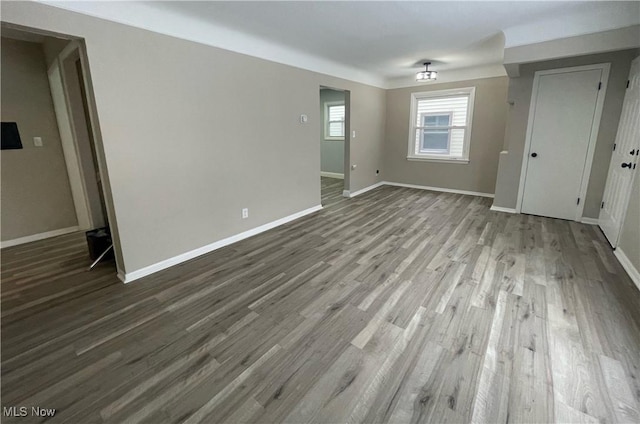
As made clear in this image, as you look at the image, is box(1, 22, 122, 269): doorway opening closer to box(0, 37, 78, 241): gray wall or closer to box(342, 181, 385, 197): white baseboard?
box(0, 37, 78, 241): gray wall

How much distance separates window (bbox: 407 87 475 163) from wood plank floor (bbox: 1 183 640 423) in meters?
3.11

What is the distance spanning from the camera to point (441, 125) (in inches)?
241

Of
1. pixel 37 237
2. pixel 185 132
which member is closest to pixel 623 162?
pixel 185 132

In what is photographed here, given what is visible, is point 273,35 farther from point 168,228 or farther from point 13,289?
point 13,289

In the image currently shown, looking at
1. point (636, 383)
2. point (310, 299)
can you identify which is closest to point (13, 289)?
point (310, 299)

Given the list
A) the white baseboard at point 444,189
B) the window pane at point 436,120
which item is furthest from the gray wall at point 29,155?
the window pane at point 436,120

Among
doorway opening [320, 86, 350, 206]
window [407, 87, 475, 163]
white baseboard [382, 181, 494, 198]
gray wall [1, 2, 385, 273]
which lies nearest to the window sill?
window [407, 87, 475, 163]

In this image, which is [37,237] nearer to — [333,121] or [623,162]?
[333,121]

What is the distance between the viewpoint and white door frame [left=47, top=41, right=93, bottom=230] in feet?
11.6

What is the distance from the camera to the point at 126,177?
2602mm

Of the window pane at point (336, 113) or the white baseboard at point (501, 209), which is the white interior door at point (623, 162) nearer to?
the white baseboard at point (501, 209)

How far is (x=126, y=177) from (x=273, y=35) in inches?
89.1

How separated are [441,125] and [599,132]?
264 centimetres

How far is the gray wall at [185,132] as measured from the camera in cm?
242
